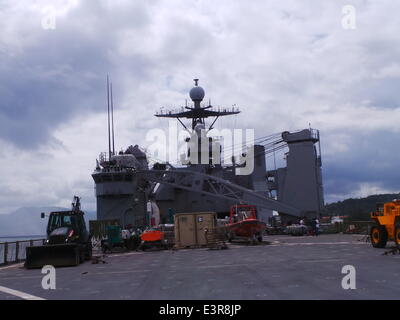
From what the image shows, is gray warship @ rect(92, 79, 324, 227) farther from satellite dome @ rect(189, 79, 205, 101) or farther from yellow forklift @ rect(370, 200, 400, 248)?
yellow forklift @ rect(370, 200, 400, 248)

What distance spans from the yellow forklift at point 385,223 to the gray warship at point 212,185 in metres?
25.0

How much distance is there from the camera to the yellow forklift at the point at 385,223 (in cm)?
2122

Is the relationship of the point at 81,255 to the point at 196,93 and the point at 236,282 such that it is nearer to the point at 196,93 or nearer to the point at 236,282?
the point at 236,282

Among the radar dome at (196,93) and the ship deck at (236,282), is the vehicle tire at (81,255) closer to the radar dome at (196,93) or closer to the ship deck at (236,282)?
the ship deck at (236,282)

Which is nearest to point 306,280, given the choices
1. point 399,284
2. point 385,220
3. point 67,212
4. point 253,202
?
point 399,284

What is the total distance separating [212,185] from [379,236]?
31191 mm

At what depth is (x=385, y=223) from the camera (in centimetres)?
2195

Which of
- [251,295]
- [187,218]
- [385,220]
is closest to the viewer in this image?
[251,295]

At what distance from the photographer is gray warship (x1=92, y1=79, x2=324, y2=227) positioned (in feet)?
165

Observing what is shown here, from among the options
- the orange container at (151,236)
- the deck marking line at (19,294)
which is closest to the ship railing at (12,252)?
the orange container at (151,236)

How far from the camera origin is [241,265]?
17000 millimetres

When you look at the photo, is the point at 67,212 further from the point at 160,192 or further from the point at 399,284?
the point at 160,192

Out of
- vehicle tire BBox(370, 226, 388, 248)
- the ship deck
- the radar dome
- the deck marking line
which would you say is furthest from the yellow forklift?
the radar dome
